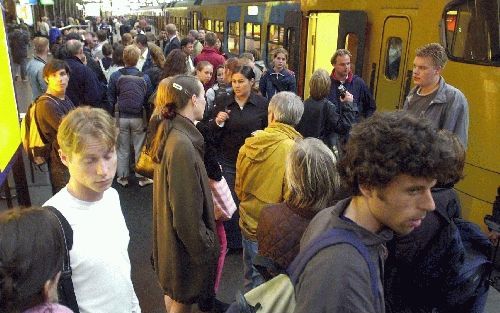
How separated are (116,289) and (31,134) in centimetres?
259

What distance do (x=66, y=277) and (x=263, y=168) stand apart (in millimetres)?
1587

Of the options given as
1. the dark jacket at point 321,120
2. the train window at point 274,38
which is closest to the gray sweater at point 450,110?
the dark jacket at point 321,120

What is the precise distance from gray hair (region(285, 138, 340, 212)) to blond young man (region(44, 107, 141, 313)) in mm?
856

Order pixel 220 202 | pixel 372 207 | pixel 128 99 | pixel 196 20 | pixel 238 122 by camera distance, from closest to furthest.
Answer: pixel 372 207 → pixel 220 202 → pixel 238 122 → pixel 128 99 → pixel 196 20

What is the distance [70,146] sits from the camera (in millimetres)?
1979

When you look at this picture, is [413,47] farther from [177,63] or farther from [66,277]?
[66,277]

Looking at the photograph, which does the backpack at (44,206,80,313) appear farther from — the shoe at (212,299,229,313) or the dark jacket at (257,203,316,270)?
the shoe at (212,299,229,313)

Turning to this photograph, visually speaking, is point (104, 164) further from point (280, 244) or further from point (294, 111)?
point (294, 111)

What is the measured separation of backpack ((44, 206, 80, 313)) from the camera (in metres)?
1.67

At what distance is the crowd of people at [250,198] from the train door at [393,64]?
59.9 inches

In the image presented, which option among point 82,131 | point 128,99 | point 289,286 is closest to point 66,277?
point 82,131

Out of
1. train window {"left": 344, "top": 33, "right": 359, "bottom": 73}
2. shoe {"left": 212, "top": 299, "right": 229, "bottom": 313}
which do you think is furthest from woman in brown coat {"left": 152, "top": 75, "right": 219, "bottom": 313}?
train window {"left": 344, "top": 33, "right": 359, "bottom": 73}

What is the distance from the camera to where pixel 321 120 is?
4461 millimetres

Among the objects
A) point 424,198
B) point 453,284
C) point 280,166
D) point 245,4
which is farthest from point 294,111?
point 245,4
